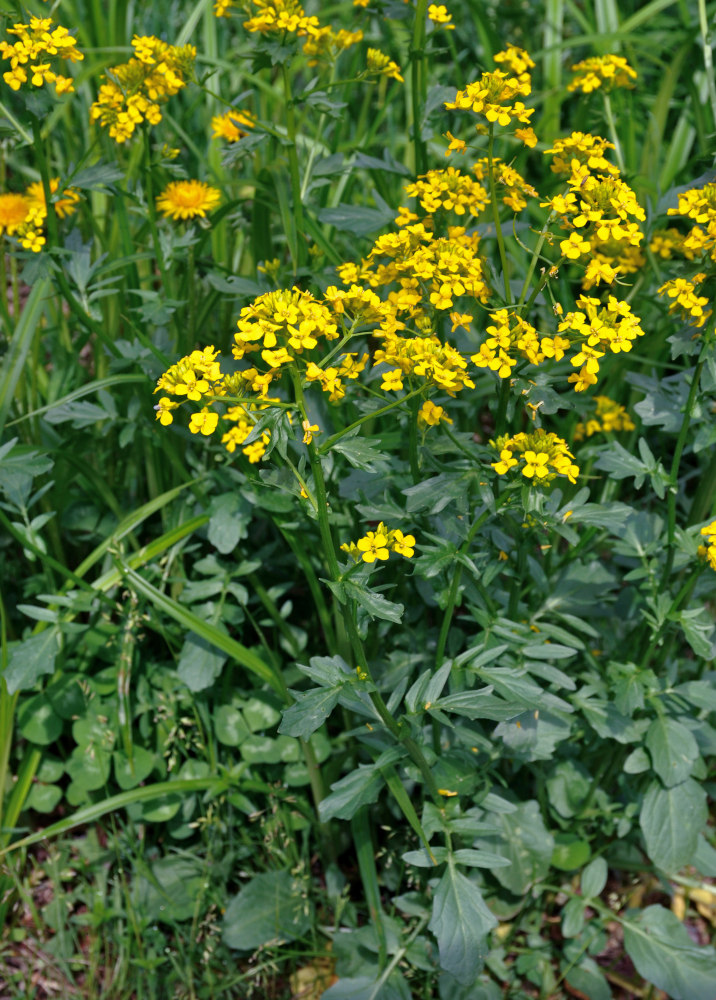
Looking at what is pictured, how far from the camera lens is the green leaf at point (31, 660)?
2.10 metres

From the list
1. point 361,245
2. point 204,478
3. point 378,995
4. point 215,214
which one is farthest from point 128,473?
point 378,995

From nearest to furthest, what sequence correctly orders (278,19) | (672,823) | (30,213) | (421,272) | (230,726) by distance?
(421,272)
(278,19)
(30,213)
(672,823)
(230,726)

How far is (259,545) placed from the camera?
102 inches

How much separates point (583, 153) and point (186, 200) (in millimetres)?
1074

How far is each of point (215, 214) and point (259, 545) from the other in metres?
0.92

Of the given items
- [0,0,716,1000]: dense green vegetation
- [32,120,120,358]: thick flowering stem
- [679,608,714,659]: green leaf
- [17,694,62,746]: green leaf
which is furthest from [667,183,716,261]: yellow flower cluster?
[17,694,62,746]: green leaf

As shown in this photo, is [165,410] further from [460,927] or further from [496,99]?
[460,927]

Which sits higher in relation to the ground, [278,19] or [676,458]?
[278,19]

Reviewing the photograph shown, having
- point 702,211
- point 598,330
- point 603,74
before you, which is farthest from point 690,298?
point 603,74

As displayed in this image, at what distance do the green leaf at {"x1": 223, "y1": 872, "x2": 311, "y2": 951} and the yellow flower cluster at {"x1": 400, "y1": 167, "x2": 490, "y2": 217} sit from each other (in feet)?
5.15

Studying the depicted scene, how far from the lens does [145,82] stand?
6.73ft

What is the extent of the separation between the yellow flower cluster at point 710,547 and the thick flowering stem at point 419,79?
103 cm

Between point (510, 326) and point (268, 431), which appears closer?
point (268, 431)

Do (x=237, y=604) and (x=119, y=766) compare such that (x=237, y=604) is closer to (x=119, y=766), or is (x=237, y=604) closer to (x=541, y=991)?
(x=119, y=766)
